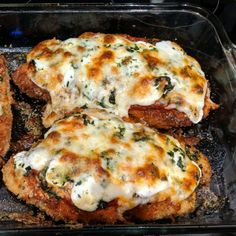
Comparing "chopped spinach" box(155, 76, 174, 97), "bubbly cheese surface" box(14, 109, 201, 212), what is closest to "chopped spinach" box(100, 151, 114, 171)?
"bubbly cheese surface" box(14, 109, 201, 212)

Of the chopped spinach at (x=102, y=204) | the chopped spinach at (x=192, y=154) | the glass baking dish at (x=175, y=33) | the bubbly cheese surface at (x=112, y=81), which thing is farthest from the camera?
the glass baking dish at (x=175, y=33)

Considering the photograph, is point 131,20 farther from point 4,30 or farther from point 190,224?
point 190,224

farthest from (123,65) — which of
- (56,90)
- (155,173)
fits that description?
(155,173)

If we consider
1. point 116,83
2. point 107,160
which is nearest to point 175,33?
point 116,83

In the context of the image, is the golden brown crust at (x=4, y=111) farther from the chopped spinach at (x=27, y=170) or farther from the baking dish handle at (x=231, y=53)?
the baking dish handle at (x=231, y=53)

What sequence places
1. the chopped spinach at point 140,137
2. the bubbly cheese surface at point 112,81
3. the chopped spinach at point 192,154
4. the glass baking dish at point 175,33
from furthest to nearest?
the glass baking dish at point 175,33 < the bubbly cheese surface at point 112,81 < the chopped spinach at point 192,154 < the chopped spinach at point 140,137

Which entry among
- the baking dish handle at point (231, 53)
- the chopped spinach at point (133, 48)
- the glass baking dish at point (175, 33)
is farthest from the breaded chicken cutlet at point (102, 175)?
the baking dish handle at point (231, 53)
